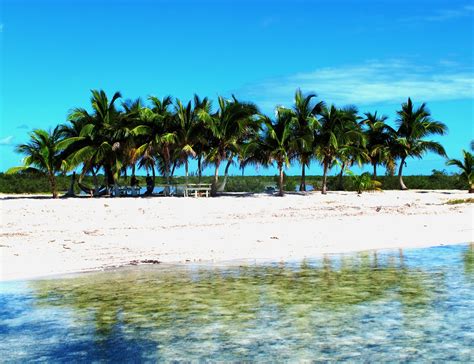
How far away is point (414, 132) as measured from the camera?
3756cm

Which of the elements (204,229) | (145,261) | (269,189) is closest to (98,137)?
(269,189)

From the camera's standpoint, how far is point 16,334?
701 cm

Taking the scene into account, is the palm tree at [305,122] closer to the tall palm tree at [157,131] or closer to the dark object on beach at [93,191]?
the tall palm tree at [157,131]

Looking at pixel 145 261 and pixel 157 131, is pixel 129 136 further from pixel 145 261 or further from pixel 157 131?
pixel 145 261

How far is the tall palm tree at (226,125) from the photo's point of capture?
29.2 meters

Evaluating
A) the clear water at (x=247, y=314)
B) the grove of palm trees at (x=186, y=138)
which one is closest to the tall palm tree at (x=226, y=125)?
the grove of palm trees at (x=186, y=138)

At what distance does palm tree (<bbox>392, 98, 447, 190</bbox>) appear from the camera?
37.7 metres

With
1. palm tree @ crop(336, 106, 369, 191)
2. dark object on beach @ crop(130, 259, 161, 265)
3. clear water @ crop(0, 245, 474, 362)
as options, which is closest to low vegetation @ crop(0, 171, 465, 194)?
palm tree @ crop(336, 106, 369, 191)

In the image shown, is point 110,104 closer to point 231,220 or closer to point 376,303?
point 231,220

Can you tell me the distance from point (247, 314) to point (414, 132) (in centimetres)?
3216

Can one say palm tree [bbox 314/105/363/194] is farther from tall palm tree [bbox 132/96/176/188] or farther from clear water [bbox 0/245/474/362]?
clear water [bbox 0/245/474/362]

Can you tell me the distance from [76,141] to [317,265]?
2083 centimetres

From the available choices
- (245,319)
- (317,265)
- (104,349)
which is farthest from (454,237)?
(104,349)

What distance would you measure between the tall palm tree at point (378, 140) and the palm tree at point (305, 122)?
7874 mm
